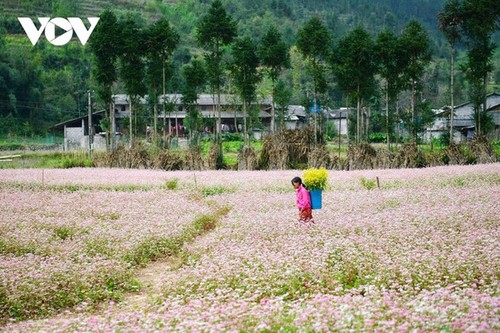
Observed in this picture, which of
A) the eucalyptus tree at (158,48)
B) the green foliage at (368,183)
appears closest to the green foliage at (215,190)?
the green foliage at (368,183)

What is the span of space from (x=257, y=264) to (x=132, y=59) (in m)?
42.2

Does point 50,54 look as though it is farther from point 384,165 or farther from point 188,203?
point 188,203

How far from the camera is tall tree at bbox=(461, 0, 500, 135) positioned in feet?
136

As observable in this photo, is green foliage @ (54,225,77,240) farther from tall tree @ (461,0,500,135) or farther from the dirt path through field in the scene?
tall tree @ (461,0,500,135)

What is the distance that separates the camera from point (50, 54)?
381ft

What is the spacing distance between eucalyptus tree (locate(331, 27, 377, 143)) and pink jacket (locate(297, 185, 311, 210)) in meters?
31.1

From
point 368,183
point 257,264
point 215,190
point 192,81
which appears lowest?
point 257,264

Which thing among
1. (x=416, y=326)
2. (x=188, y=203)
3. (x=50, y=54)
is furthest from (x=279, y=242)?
(x=50, y=54)

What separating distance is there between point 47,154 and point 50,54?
70.2 metres

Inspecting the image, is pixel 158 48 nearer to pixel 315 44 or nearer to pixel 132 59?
pixel 132 59

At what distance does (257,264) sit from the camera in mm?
11242

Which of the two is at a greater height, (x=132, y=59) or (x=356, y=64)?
(x=132, y=59)

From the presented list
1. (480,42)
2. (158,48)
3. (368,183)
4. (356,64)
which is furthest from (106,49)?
(368,183)

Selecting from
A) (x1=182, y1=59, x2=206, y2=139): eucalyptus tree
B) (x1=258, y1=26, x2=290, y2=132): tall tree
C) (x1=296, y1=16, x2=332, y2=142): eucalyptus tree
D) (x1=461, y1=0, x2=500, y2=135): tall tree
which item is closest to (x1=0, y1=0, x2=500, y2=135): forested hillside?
(x1=182, y1=59, x2=206, y2=139): eucalyptus tree
